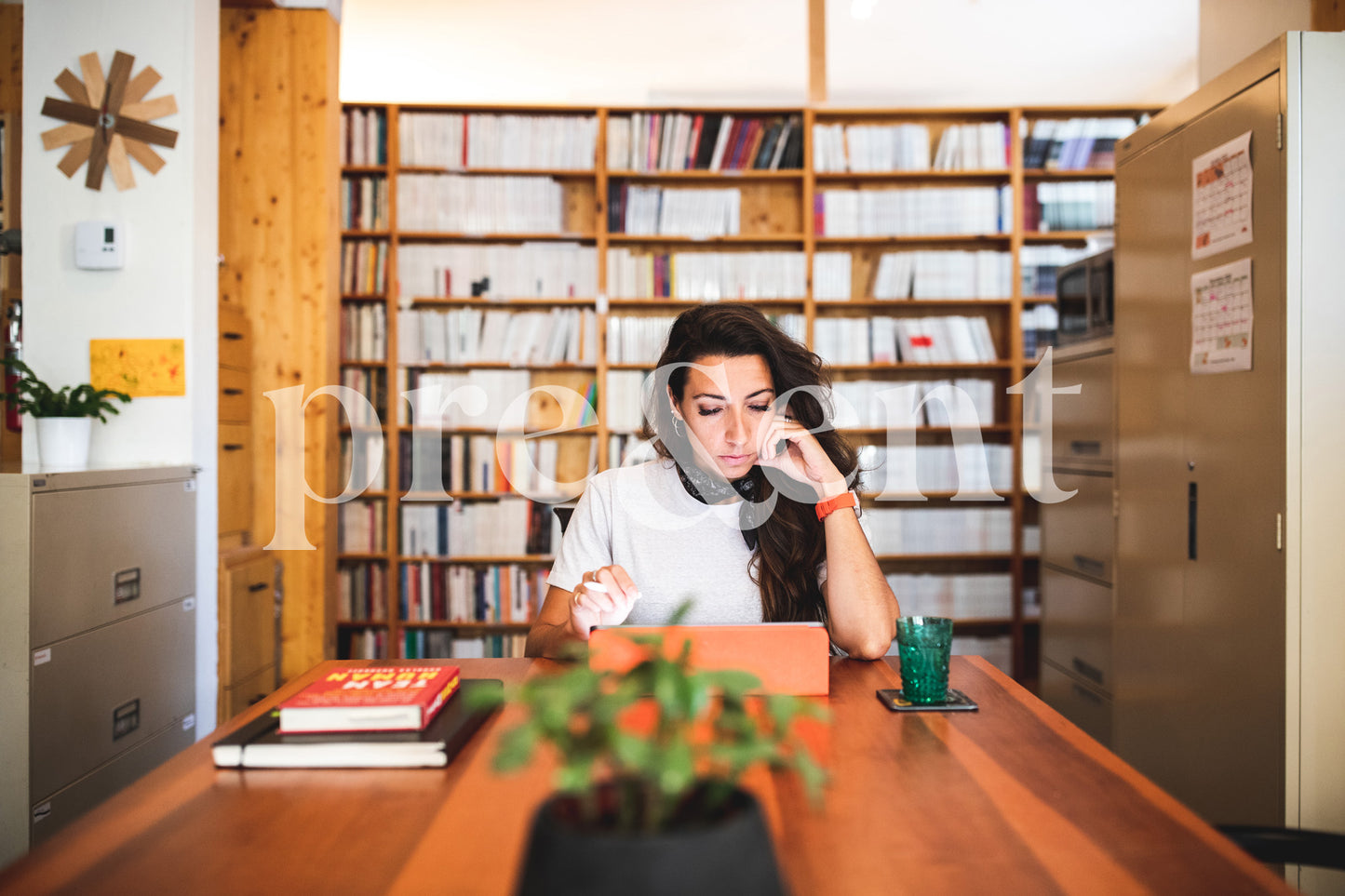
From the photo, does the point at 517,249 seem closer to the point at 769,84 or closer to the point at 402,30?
the point at 402,30

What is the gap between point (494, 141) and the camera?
12.2ft

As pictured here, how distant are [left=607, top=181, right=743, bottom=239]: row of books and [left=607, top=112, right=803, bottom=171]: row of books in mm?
102

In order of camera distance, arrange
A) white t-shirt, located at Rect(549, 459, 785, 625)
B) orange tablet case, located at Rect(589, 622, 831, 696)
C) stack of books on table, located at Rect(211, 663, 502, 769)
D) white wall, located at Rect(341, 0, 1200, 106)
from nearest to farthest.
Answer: stack of books on table, located at Rect(211, 663, 502, 769) → orange tablet case, located at Rect(589, 622, 831, 696) → white t-shirt, located at Rect(549, 459, 785, 625) → white wall, located at Rect(341, 0, 1200, 106)

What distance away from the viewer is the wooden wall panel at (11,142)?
2.66 m

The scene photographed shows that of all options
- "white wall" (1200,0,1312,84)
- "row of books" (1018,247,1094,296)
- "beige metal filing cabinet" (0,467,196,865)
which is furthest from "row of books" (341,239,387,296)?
"white wall" (1200,0,1312,84)

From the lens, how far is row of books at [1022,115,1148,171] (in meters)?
3.76

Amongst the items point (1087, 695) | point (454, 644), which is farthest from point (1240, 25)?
point (454, 644)

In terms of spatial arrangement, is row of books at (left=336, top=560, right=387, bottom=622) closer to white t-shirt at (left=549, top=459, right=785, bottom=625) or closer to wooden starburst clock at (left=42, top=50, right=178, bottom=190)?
wooden starburst clock at (left=42, top=50, right=178, bottom=190)

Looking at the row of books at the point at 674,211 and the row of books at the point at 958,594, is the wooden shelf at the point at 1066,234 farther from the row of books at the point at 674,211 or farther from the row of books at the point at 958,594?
the row of books at the point at 958,594

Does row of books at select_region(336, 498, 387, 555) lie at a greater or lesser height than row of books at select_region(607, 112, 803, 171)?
lesser

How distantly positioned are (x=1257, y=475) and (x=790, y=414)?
3.09 ft

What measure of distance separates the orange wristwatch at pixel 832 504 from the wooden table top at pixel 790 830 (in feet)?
1.81

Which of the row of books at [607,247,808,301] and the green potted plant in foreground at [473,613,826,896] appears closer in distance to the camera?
the green potted plant in foreground at [473,613,826,896]

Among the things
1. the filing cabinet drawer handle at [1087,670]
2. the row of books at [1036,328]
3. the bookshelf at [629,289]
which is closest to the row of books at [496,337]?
the bookshelf at [629,289]
